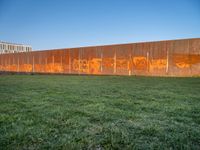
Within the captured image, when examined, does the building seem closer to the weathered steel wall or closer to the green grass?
the weathered steel wall

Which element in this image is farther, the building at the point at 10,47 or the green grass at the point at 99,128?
the building at the point at 10,47

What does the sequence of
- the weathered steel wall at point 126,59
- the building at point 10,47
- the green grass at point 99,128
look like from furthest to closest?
the building at point 10,47 < the weathered steel wall at point 126,59 < the green grass at point 99,128

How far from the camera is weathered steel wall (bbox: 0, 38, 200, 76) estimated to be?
12492 millimetres

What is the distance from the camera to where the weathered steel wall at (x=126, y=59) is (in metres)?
12.5

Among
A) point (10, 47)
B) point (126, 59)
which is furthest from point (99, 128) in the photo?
point (10, 47)

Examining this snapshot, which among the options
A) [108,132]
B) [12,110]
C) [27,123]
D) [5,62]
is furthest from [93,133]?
[5,62]

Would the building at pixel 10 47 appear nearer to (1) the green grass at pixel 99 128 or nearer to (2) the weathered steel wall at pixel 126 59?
(2) the weathered steel wall at pixel 126 59

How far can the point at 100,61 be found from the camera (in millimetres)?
16828

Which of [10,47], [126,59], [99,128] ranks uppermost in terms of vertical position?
[10,47]

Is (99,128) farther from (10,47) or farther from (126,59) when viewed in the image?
(10,47)

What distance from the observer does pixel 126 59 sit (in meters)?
15.3

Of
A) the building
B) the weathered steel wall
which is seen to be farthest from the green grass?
the building

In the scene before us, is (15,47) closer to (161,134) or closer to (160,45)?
(160,45)

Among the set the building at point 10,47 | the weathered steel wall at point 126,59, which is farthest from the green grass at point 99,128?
the building at point 10,47
